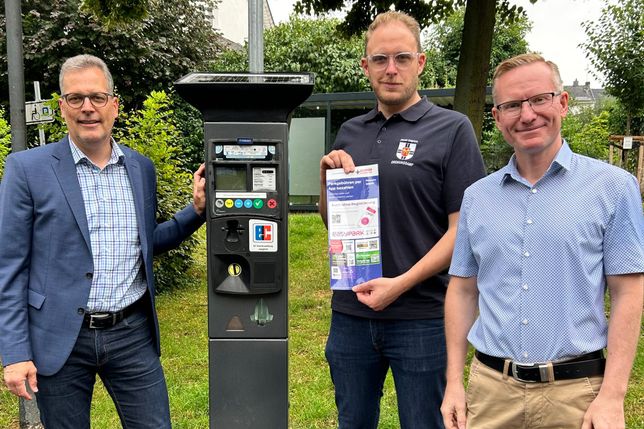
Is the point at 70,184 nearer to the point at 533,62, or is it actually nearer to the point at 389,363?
the point at 389,363

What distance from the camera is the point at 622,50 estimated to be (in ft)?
36.5

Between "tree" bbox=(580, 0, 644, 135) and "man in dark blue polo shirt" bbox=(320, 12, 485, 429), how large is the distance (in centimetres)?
1018

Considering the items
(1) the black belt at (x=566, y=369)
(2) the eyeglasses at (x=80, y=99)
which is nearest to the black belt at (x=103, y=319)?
(2) the eyeglasses at (x=80, y=99)

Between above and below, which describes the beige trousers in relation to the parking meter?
below

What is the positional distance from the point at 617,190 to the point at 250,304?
1.61m

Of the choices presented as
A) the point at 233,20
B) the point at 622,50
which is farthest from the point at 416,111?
the point at 233,20

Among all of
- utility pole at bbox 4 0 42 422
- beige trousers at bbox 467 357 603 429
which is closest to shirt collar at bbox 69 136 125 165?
utility pole at bbox 4 0 42 422

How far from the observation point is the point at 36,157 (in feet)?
7.84

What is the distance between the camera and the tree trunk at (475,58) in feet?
16.4

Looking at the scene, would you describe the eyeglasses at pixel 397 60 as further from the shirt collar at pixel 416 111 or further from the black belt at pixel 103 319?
the black belt at pixel 103 319

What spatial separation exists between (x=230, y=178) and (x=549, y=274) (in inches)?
55.1

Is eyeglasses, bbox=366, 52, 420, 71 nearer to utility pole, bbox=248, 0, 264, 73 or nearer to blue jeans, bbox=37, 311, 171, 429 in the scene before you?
utility pole, bbox=248, 0, 264, 73

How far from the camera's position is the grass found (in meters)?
3.95

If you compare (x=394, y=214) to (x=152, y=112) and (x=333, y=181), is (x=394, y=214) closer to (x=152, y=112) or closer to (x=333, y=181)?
(x=333, y=181)
